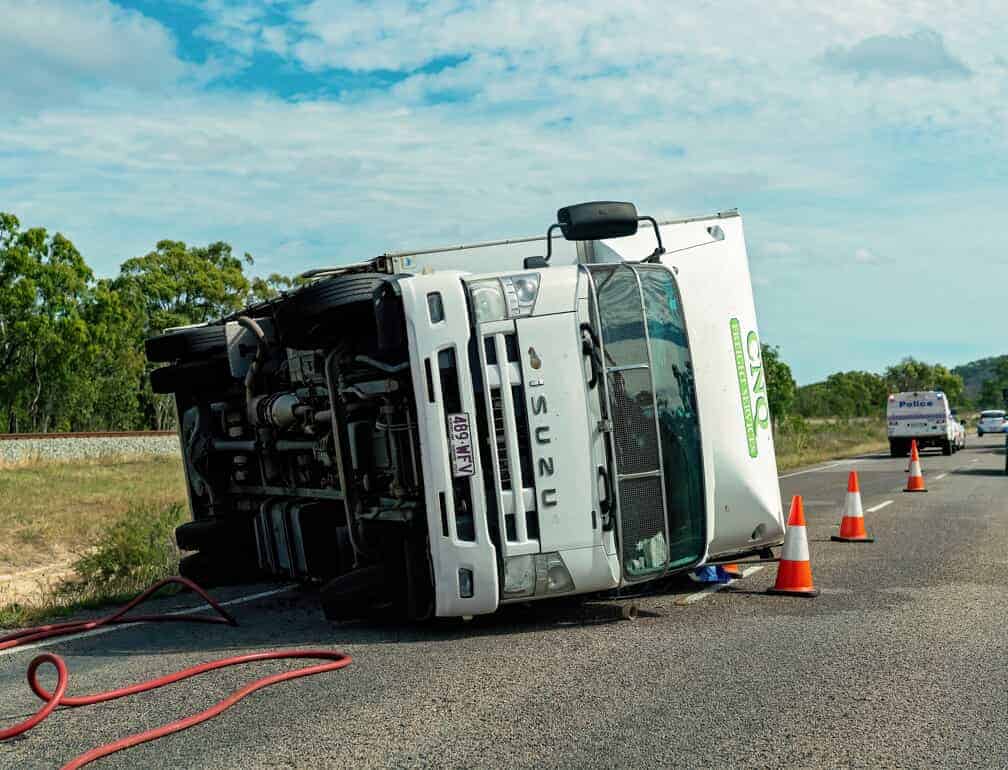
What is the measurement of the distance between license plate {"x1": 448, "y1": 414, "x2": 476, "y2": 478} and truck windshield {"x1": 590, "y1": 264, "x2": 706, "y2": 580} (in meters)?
0.97

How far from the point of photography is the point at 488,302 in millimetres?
7047

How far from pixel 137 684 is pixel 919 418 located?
116ft

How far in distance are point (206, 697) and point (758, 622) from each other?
369 cm

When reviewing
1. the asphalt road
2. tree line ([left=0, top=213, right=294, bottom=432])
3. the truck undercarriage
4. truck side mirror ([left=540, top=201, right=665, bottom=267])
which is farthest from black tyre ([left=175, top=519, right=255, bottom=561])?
tree line ([left=0, top=213, right=294, bottom=432])

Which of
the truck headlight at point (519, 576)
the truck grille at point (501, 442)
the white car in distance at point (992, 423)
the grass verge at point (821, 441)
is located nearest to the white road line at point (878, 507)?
the truck headlight at point (519, 576)

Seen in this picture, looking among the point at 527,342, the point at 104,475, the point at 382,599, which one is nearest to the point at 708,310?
the point at 527,342

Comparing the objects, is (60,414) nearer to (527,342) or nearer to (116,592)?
(116,592)

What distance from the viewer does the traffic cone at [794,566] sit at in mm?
8562

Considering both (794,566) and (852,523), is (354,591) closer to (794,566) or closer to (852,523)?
(794,566)

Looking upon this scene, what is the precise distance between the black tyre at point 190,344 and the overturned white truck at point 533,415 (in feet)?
3.83

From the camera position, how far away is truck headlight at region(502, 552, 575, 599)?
6.97 meters

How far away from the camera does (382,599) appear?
7.52 metres

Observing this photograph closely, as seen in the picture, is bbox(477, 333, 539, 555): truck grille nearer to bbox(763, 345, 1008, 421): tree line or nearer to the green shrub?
the green shrub

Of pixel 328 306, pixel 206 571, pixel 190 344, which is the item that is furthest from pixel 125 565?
pixel 328 306
